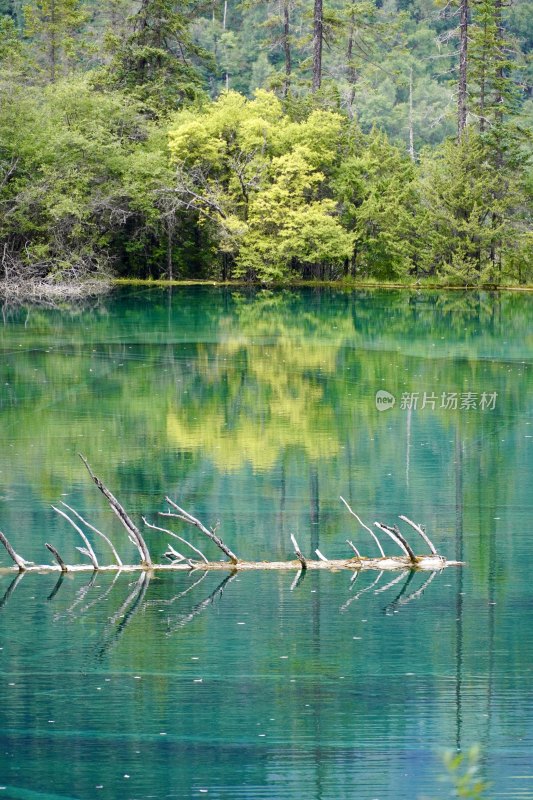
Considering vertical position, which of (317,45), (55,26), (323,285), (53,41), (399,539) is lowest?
(399,539)

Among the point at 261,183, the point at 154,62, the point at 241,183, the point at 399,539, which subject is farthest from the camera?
the point at 154,62

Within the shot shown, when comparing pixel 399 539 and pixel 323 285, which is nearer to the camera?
pixel 399 539

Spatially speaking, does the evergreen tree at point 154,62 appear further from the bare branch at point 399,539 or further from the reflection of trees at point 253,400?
the bare branch at point 399,539

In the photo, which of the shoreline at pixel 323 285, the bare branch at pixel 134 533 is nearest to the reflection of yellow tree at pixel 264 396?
the bare branch at pixel 134 533

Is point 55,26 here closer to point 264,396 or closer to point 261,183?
point 261,183

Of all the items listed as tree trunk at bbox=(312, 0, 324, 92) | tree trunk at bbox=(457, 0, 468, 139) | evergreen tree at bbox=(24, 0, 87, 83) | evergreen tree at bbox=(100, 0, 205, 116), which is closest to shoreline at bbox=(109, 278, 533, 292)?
tree trunk at bbox=(457, 0, 468, 139)

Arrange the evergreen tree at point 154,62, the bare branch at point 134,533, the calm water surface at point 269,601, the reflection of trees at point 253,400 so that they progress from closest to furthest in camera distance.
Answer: the calm water surface at point 269,601
the bare branch at point 134,533
the reflection of trees at point 253,400
the evergreen tree at point 154,62

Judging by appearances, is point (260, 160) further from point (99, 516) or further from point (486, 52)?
point (99, 516)

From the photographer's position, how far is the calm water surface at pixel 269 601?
634 cm

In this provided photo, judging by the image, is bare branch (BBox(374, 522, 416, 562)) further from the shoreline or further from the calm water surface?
the shoreline

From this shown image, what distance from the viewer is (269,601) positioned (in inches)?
343

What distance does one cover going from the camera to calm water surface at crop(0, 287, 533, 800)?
6.34m

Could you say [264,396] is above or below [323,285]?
below

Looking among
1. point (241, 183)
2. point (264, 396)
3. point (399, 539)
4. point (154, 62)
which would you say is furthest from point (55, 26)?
point (399, 539)
